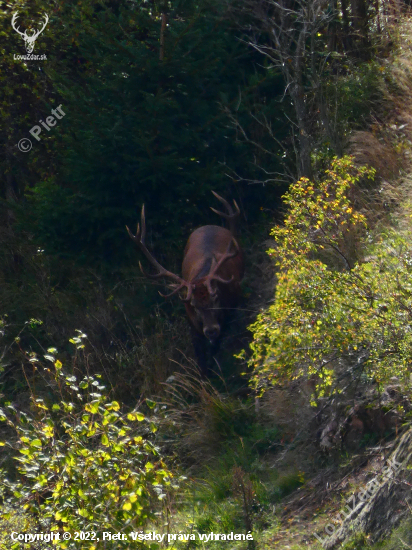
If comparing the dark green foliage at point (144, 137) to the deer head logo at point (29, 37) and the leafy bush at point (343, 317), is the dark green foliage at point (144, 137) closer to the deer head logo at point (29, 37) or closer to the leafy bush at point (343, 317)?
the deer head logo at point (29, 37)

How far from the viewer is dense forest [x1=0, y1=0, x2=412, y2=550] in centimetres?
479

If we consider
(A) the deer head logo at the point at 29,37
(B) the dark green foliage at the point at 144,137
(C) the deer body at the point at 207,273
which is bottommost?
(C) the deer body at the point at 207,273

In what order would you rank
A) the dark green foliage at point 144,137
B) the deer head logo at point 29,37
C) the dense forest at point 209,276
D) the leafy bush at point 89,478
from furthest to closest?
the deer head logo at point 29,37, the dark green foliage at point 144,137, the dense forest at point 209,276, the leafy bush at point 89,478

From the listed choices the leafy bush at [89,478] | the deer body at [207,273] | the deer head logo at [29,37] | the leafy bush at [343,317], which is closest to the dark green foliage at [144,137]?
the deer body at [207,273]

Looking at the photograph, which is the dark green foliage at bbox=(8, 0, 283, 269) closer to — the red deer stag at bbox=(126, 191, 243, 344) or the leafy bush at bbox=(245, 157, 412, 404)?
the red deer stag at bbox=(126, 191, 243, 344)

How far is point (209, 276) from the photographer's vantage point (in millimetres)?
8539

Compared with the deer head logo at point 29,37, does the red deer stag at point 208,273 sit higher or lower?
lower

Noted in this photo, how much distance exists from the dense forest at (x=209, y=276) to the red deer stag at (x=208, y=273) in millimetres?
31

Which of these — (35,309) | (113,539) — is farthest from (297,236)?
(35,309)

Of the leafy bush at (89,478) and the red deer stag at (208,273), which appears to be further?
the red deer stag at (208,273)

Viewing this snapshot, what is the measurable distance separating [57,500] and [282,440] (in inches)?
126

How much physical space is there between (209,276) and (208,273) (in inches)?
8.1

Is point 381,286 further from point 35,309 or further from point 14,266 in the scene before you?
point 14,266

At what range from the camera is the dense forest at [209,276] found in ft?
15.7
